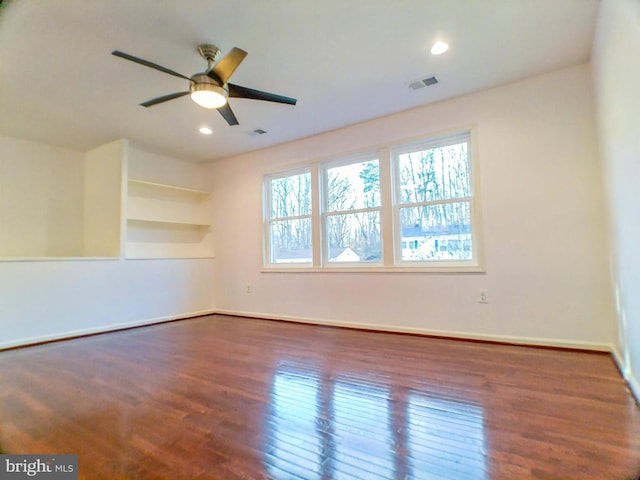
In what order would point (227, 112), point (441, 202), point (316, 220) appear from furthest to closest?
point (316, 220)
point (441, 202)
point (227, 112)

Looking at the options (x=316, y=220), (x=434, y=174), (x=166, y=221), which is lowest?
(x=316, y=220)

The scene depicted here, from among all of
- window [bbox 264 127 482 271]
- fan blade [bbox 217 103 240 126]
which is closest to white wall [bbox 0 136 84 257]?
window [bbox 264 127 482 271]

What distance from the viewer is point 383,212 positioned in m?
3.99

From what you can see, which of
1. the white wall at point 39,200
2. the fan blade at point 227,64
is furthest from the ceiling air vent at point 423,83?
the white wall at point 39,200

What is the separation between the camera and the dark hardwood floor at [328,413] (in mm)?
1366

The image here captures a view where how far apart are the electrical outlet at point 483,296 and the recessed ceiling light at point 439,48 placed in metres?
2.35

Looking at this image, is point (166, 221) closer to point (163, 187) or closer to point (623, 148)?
point (163, 187)

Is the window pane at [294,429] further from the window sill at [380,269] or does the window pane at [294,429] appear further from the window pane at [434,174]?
the window pane at [434,174]

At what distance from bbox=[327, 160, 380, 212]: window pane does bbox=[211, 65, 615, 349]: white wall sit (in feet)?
1.07

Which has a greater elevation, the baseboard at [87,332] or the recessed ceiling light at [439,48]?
the recessed ceiling light at [439,48]

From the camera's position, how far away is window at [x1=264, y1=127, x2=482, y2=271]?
3.60 meters

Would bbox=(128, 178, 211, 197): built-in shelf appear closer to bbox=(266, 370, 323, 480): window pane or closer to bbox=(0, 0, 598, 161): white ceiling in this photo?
bbox=(0, 0, 598, 161): white ceiling

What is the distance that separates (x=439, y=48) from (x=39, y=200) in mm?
5653

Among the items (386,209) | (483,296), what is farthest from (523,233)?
(386,209)
